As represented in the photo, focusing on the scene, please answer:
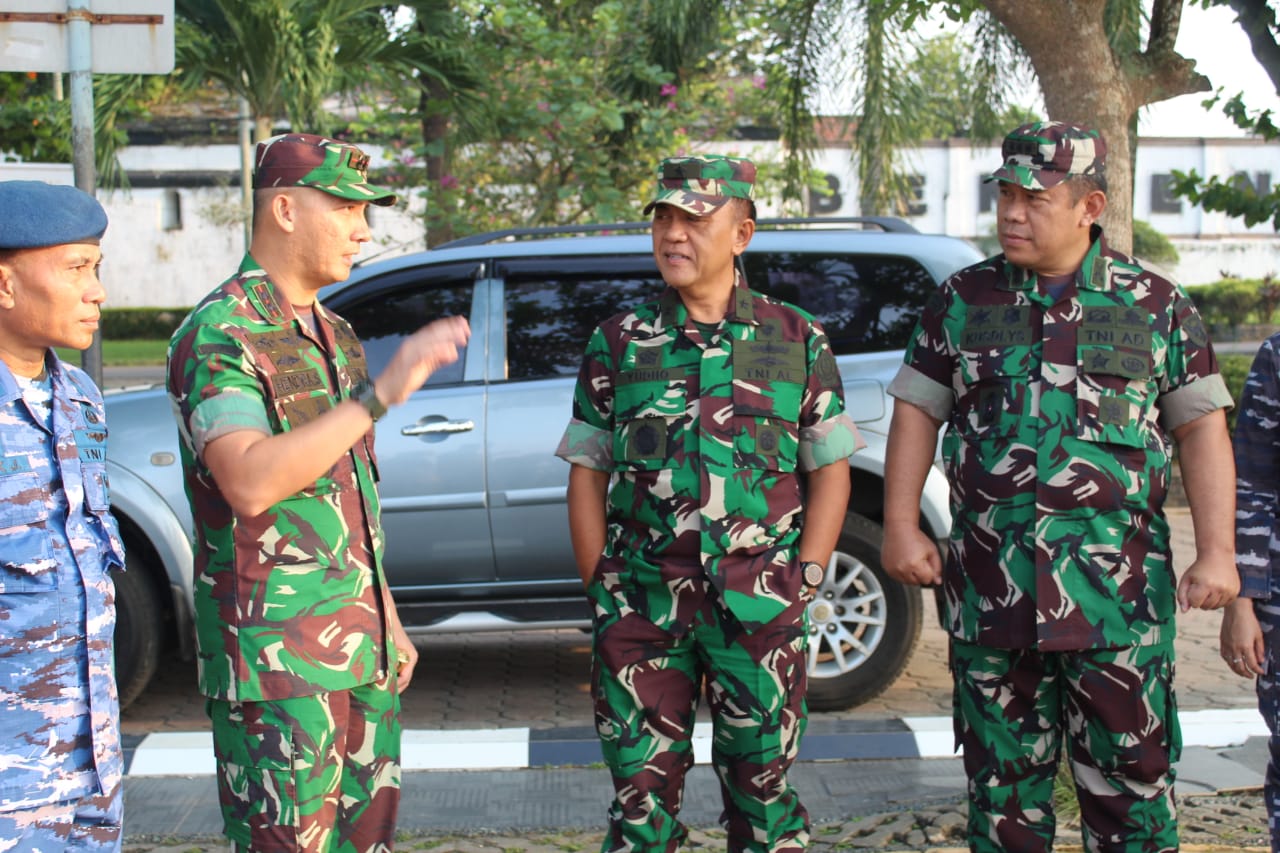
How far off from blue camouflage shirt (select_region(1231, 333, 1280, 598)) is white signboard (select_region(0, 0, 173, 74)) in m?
3.29

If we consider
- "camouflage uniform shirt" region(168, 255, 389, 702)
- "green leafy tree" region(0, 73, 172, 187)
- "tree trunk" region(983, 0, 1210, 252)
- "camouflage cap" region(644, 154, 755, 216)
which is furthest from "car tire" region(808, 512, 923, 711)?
"green leafy tree" region(0, 73, 172, 187)

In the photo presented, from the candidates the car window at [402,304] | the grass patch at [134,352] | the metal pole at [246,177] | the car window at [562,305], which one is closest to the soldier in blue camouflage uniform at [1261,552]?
the car window at [562,305]

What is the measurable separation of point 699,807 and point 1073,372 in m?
1.98

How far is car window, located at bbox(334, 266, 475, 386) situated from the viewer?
5660 millimetres

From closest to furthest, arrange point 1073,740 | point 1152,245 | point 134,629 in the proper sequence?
1. point 1073,740
2. point 134,629
3. point 1152,245

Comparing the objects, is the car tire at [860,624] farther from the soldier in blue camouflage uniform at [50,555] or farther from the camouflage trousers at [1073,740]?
the soldier in blue camouflage uniform at [50,555]

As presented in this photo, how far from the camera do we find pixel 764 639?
3127 millimetres

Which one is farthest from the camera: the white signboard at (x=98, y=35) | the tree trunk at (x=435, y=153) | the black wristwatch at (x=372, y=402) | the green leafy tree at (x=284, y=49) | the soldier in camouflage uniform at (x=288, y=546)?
the tree trunk at (x=435, y=153)

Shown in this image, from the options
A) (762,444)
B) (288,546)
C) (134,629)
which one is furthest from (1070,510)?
(134,629)

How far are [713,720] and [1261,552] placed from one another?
4.26 ft

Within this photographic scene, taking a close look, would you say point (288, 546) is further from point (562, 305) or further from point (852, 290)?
point (852, 290)

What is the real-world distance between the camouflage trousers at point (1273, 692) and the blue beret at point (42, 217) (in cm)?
264

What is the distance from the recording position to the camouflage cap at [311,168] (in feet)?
9.12

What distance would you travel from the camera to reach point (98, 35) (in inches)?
175
